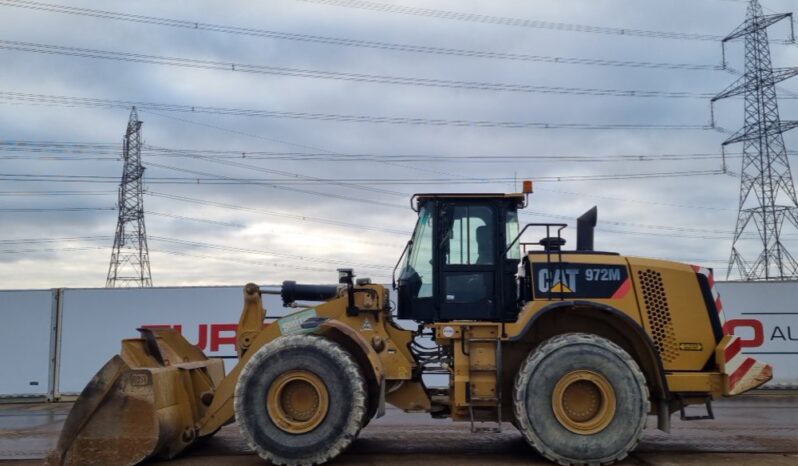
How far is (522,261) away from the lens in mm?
7664

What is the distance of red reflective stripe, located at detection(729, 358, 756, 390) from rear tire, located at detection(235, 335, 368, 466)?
3442 mm

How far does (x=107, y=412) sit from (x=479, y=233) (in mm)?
3928

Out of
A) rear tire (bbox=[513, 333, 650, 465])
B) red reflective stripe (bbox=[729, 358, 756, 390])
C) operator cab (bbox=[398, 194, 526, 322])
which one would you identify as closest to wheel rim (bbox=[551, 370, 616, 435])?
A: rear tire (bbox=[513, 333, 650, 465])

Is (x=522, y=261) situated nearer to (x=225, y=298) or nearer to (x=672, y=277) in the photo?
(x=672, y=277)

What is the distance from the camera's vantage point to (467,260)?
25.1 feet

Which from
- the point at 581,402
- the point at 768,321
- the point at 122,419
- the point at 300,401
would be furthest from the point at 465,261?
the point at 768,321

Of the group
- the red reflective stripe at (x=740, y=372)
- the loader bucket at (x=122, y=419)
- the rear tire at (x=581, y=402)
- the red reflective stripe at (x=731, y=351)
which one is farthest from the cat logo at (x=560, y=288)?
the loader bucket at (x=122, y=419)

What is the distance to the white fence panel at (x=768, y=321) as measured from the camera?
15.6 meters

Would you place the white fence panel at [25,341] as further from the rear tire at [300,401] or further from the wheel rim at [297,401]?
the wheel rim at [297,401]

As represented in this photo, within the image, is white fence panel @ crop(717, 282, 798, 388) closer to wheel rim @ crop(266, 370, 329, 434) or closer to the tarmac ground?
the tarmac ground

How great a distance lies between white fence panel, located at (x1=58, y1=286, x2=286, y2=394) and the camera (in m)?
15.6

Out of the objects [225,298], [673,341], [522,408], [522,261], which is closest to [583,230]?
[522,261]

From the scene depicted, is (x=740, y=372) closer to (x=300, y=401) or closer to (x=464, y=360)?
(x=464, y=360)

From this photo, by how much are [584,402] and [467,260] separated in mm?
1773
